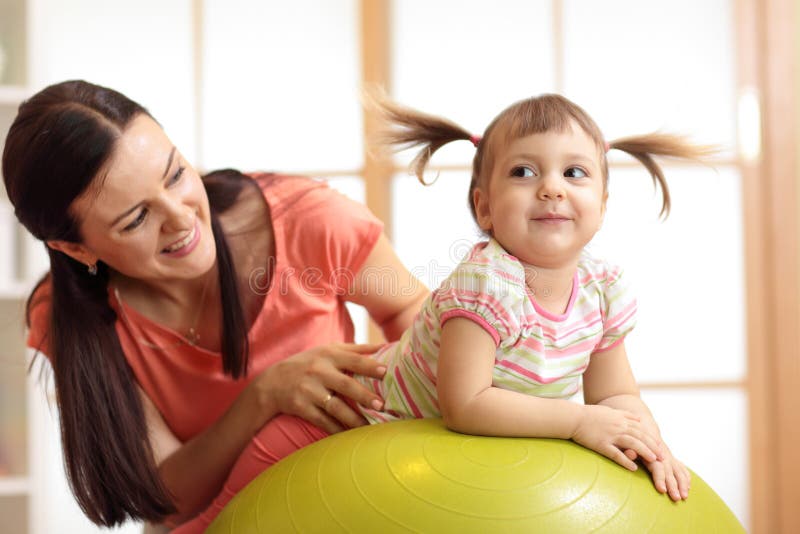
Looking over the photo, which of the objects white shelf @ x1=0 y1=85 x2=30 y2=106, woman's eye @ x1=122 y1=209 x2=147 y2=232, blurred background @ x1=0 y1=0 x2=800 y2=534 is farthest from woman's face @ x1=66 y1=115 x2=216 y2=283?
blurred background @ x1=0 y1=0 x2=800 y2=534

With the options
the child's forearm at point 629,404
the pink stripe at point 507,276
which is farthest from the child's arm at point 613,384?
the pink stripe at point 507,276

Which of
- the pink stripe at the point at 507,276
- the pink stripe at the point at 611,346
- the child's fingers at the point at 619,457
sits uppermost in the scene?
the pink stripe at the point at 507,276

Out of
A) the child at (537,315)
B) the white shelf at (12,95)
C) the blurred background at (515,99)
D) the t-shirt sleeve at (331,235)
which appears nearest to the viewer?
the child at (537,315)

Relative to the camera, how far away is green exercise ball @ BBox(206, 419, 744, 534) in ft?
3.29

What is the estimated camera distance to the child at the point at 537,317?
3.64 feet

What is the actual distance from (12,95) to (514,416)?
213 centimetres

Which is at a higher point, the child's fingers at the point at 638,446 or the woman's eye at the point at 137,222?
the woman's eye at the point at 137,222

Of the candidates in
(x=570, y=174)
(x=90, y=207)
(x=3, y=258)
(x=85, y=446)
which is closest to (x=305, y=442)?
(x=85, y=446)

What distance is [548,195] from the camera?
3.69 ft

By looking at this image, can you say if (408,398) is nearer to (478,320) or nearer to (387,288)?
(478,320)

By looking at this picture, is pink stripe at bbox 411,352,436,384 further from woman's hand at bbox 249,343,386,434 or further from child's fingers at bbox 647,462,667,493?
child's fingers at bbox 647,462,667,493

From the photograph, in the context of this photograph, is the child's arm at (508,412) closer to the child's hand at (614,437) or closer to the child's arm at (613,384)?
the child's hand at (614,437)

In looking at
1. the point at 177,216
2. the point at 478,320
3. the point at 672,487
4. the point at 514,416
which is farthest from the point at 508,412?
the point at 177,216

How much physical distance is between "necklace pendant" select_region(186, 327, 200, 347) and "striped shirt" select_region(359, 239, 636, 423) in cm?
44
